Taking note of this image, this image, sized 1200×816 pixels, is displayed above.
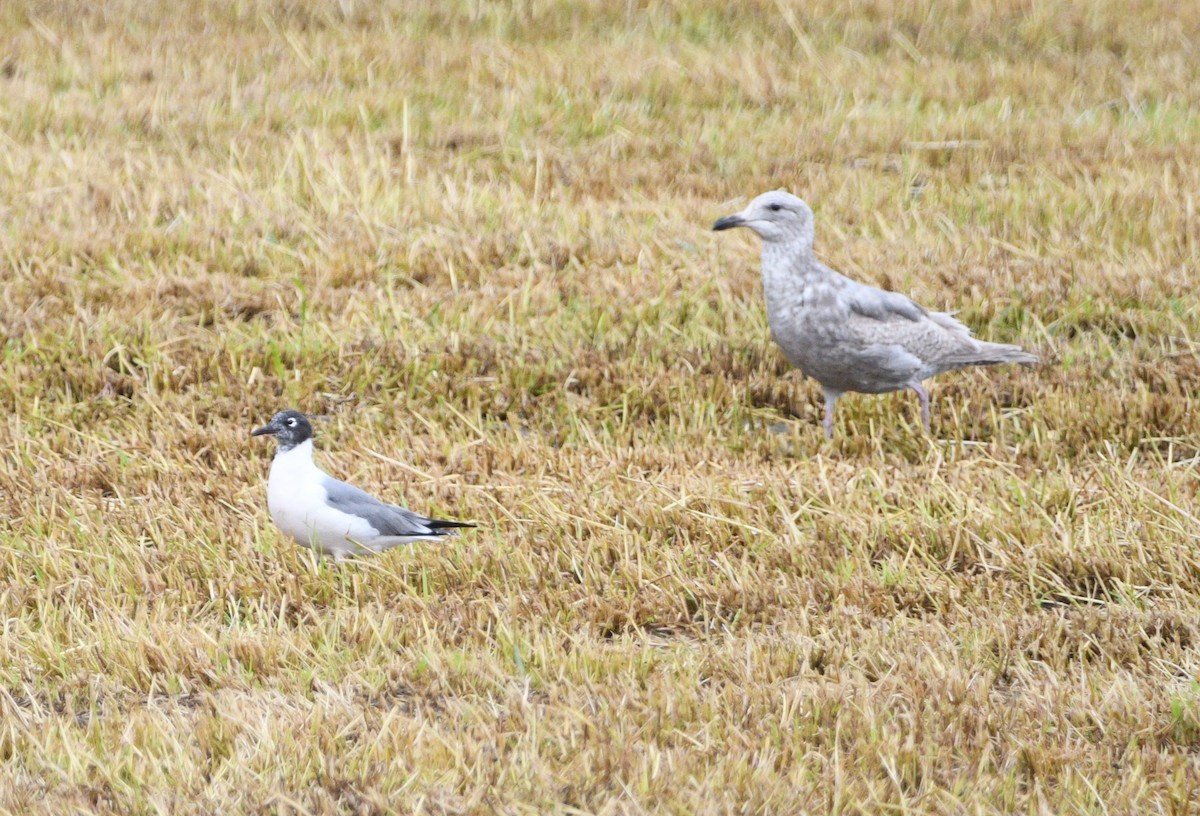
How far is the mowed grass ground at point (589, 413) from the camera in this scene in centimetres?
403

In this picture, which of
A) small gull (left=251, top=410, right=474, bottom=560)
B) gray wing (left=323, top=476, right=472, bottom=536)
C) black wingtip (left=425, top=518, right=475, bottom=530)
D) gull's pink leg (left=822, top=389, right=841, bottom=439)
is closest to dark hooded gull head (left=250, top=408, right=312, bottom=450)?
small gull (left=251, top=410, right=474, bottom=560)

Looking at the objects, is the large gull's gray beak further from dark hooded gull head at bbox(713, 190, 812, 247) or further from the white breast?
the white breast

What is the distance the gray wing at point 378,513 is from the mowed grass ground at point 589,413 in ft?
0.49

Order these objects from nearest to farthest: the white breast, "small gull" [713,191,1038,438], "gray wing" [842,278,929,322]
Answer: the white breast
"small gull" [713,191,1038,438]
"gray wing" [842,278,929,322]

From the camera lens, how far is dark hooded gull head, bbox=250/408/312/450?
5.64 metres

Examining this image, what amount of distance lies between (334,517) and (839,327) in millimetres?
2396

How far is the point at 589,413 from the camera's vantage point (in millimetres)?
6820

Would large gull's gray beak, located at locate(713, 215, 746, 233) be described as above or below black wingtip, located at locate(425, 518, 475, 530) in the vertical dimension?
above

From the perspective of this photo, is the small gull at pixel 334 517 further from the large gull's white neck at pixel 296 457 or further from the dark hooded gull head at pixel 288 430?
the dark hooded gull head at pixel 288 430

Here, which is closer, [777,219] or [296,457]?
[296,457]

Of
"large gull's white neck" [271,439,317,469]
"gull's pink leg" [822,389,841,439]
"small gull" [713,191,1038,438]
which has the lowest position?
"gull's pink leg" [822,389,841,439]

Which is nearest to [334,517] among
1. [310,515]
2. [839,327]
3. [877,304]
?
[310,515]

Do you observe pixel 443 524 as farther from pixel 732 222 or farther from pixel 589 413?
pixel 732 222

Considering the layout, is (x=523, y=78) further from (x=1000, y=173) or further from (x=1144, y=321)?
(x=1144, y=321)
